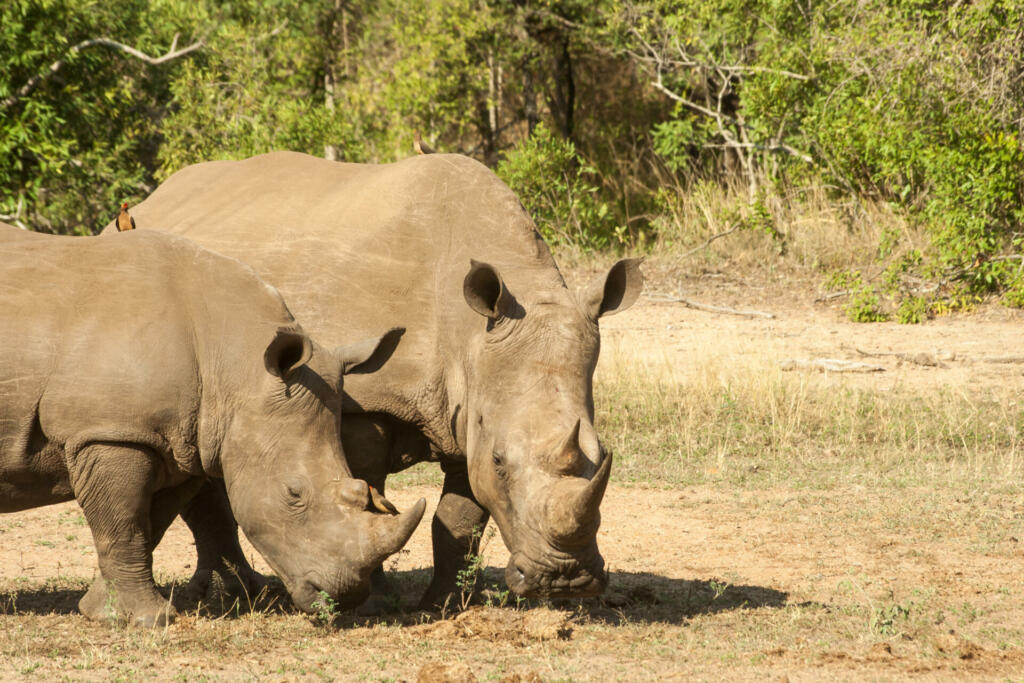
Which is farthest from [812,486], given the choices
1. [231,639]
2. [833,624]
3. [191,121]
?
[191,121]

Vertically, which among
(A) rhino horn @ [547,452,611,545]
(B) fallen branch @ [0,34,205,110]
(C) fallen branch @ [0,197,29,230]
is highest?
(B) fallen branch @ [0,34,205,110]

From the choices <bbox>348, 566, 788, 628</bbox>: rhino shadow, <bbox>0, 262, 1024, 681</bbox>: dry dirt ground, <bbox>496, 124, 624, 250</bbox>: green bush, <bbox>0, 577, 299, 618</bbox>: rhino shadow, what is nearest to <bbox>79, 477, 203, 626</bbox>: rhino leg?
<bbox>0, 262, 1024, 681</bbox>: dry dirt ground

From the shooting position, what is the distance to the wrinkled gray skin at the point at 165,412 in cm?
582

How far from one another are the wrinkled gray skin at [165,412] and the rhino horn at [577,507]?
0.66 metres

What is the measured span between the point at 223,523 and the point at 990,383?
7943 mm

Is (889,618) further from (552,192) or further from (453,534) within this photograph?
(552,192)

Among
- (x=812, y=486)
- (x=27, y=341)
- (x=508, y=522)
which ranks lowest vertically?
(x=812, y=486)

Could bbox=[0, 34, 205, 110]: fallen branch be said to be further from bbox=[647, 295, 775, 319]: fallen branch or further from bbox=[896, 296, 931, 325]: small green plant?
bbox=[896, 296, 931, 325]: small green plant

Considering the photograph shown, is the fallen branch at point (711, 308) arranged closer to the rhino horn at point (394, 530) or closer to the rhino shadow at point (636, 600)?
the rhino shadow at point (636, 600)

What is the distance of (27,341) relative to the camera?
5863 millimetres

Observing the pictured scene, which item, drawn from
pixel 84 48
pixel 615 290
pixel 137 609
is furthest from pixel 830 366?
pixel 84 48

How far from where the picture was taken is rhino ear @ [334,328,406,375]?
608 cm

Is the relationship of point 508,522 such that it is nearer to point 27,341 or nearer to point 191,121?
point 27,341

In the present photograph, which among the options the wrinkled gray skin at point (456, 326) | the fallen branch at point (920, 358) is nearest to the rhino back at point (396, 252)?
the wrinkled gray skin at point (456, 326)
